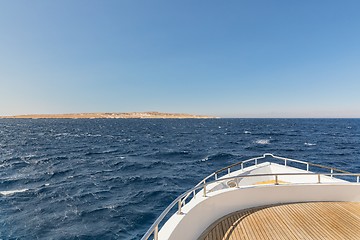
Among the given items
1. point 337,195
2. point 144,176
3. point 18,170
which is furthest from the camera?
point 18,170

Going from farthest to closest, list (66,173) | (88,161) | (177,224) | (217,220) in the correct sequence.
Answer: (88,161)
(66,173)
(217,220)
(177,224)

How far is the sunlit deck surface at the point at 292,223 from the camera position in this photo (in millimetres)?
5035

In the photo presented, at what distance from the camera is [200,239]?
5023 mm

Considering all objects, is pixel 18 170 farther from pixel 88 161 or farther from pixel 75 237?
pixel 75 237

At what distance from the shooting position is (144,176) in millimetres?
19641

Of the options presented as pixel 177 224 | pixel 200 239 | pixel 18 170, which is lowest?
pixel 18 170

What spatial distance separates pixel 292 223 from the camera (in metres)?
5.58

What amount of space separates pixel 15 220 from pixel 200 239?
1229 cm

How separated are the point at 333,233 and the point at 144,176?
16.6m

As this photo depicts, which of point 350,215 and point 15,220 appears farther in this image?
point 15,220

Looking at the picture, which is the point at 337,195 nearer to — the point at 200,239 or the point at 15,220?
the point at 200,239

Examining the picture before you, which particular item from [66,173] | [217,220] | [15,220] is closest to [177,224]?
[217,220]

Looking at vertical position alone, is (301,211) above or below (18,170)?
above

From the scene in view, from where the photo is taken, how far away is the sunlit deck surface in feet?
16.5
